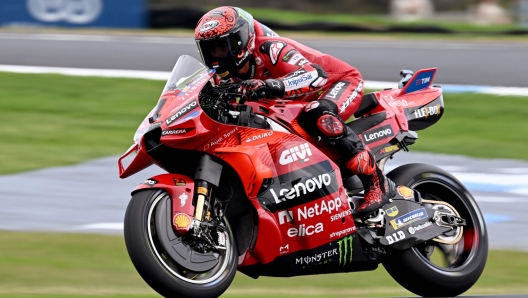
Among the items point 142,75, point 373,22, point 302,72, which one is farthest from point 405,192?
point 373,22

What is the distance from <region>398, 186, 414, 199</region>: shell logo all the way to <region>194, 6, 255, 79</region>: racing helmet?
124 cm

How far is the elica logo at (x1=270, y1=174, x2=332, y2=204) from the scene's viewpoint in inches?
184

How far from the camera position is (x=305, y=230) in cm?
476

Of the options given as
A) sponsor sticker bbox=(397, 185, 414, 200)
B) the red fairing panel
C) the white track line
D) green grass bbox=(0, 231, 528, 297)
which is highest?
the red fairing panel

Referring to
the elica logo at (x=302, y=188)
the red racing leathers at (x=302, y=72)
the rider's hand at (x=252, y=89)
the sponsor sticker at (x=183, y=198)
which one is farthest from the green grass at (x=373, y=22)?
the sponsor sticker at (x=183, y=198)

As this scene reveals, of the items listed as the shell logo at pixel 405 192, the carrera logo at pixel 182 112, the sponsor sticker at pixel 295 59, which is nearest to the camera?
the carrera logo at pixel 182 112

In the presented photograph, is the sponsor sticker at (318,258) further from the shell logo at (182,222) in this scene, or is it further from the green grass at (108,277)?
the shell logo at (182,222)

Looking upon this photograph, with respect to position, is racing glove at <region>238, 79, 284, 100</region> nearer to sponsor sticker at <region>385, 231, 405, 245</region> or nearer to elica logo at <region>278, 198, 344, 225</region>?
elica logo at <region>278, 198, 344, 225</region>

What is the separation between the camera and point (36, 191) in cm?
711

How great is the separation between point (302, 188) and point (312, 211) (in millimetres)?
138

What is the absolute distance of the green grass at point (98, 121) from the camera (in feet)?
28.3

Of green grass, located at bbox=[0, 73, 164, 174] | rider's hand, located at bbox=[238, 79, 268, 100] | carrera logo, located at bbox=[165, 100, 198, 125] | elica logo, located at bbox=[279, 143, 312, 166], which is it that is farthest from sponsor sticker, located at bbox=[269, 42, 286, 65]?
green grass, located at bbox=[0, 73, 164, 174]

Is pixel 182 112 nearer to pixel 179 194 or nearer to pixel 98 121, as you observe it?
pixel 179 194

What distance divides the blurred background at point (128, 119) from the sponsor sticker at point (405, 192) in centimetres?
55
